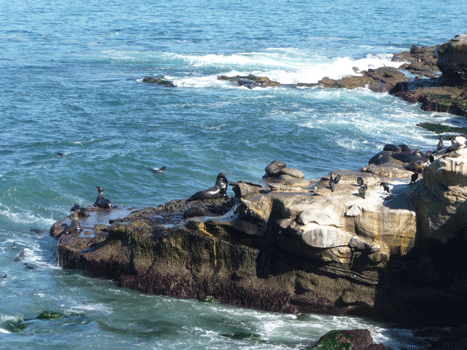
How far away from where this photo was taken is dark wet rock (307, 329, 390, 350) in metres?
11.1

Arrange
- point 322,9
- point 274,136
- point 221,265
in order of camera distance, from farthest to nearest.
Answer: point 322,9, point 274,136, point 221,265

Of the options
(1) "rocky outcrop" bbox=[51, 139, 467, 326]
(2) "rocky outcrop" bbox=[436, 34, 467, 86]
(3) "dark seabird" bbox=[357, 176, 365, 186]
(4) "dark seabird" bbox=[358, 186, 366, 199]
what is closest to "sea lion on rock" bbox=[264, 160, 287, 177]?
(1) "rocky outcrop" bbox=[51, 139, 467, 326]

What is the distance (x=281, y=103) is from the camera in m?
34.6

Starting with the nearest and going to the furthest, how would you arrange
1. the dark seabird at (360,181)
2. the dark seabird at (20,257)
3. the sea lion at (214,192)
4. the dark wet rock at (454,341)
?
the dark wet rock at (454,341) → the dark seabird at (360,181) → the dark seabird at (20,257) → the sea lion at (214,192)

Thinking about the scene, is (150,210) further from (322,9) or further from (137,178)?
(322,9)

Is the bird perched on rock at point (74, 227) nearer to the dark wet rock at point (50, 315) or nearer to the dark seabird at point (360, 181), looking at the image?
the dark wet rock at point (50, 315)

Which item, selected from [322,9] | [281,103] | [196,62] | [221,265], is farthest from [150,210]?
[322,9]

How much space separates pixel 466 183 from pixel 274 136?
55.2 feet

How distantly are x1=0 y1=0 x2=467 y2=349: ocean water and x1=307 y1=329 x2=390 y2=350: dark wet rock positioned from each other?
2.88 feet

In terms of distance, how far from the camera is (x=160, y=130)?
2948 cm

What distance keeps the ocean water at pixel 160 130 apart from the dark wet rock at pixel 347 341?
34.5 inches

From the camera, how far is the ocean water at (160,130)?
509 inches

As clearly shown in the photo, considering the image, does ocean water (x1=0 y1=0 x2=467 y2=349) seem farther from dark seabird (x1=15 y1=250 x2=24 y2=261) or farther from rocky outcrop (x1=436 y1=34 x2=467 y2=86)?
rocky outcrop (x1=436 y1=34 x2=467 y2=86)

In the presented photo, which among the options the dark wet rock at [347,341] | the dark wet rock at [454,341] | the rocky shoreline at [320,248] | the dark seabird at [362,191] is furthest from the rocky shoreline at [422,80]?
the dark wet rock at [347,341]
